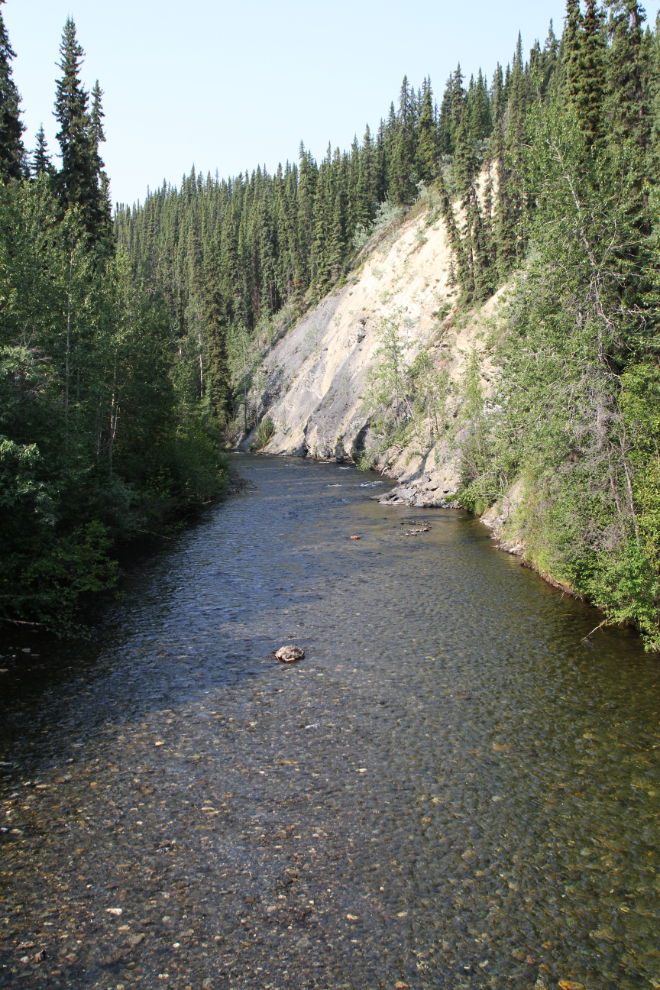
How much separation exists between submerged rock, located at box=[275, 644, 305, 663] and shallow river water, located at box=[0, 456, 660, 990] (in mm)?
388

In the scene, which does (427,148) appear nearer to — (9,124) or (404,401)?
(404,401)

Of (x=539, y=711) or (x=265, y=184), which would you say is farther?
(x=265, y=184)

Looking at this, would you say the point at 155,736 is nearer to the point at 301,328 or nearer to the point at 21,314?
the point at 21,314

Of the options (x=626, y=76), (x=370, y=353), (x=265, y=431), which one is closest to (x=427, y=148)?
(x=370, y=353)

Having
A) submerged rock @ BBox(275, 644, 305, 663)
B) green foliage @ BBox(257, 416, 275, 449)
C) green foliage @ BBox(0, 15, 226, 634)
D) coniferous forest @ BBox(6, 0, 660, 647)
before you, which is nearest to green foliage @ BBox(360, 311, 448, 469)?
coniferous forest @ BBox(6, 0, 660, 647)

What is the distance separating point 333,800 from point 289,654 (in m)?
5.85

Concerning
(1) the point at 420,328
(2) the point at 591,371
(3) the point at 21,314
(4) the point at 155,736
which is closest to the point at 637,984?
(4) the point at 155,736

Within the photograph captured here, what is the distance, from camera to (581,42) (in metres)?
31.0

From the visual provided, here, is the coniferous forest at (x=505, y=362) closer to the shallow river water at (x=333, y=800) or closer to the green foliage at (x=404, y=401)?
the shallow river water at (x=333, y=800)

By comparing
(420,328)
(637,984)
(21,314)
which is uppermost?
(420,328)

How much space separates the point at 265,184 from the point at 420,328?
8313cm

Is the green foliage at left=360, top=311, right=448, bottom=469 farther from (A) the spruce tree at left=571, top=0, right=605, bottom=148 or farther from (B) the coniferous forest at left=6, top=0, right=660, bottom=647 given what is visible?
(A) the spruce tree at left=571, top=0, right=605, bottom=148

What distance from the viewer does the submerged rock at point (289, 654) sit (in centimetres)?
1612

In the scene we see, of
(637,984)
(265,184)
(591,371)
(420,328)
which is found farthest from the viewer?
(265,184)
